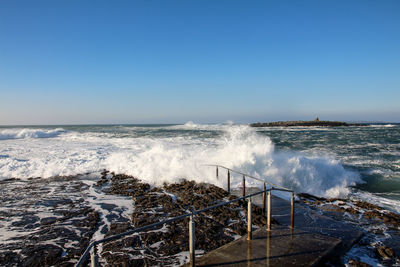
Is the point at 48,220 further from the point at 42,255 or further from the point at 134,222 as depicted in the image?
the point at 134,222

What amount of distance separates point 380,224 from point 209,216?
Answer: 4.59 meters

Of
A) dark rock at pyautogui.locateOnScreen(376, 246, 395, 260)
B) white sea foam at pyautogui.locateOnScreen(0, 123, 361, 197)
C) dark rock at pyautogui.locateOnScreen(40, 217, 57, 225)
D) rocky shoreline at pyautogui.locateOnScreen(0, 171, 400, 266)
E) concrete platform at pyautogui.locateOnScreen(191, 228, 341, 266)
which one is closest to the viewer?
concrete platform at pyautogui.locateOnScreen(191, 228, 341, 266)

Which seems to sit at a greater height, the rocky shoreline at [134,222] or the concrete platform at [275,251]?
the concrete platform at [275,251]

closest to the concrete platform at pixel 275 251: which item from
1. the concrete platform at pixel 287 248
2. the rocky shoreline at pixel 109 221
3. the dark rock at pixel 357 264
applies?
the concrete platform at pixel 287 248

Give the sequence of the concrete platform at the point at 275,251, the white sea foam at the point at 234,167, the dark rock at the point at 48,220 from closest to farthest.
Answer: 1. the concrete platform at the point at 275,251
2. the dark rock at the point at 48,220
3. the white sea foam at the point at 234,167

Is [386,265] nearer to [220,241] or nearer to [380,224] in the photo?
[380,224]

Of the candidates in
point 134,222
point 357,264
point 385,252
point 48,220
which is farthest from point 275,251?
point 48,220

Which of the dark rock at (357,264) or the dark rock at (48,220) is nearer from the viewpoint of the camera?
the dark rock at (357,264)

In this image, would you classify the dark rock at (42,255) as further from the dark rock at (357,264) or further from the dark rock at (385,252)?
the dark rock at (385,252)

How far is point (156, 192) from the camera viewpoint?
30.7 feet

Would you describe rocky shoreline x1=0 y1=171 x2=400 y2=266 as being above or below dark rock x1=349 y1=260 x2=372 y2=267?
below

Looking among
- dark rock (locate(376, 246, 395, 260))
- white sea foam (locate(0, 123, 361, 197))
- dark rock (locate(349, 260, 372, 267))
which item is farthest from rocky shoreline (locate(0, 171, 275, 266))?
dark rock (locate(376, 246, 395, 260))

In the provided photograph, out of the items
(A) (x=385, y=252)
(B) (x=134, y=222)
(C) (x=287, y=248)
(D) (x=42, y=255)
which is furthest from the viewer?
(B) (x=134, y=222)

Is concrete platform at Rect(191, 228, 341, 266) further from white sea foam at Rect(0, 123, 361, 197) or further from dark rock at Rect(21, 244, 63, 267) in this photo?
white sea foam at Rect(0, 123, 361, 197)
